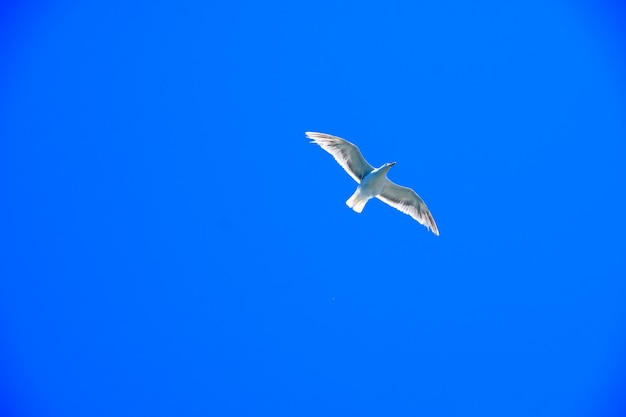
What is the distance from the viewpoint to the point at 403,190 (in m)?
20.5

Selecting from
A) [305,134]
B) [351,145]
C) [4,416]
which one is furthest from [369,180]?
[4,416]

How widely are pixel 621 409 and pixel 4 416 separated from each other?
29.9 m

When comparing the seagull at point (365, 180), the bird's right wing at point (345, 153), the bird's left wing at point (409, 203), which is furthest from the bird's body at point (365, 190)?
the bird's left wing at point (409, 203)

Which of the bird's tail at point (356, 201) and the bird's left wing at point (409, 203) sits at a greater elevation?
the bird's left wing at point (409, 203)

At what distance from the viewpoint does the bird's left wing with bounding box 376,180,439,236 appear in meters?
20.6

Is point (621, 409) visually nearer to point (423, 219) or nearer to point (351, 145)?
point (423, 219)

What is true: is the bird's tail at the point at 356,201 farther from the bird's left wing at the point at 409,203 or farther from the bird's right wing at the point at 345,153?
the bird's left wing at the point at 409,203

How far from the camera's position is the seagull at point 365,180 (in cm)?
1942

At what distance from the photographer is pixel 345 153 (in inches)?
774

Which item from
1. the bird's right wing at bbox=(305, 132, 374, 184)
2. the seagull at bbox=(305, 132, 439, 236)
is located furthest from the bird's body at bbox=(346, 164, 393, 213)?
the bird's right wing at bbox=(305, 132, 374, 184)

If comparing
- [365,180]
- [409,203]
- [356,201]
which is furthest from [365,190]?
[409,203]

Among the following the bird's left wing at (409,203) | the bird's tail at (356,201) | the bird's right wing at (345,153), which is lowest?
the bird's tail at (356,201)

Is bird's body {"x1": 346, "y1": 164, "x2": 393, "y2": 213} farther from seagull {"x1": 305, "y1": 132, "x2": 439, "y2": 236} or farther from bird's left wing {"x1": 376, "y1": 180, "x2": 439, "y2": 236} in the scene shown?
bird's left wing {"x1": 376, "y1": 180, "x2": 439, "y2": 236}

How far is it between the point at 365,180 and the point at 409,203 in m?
2.25
